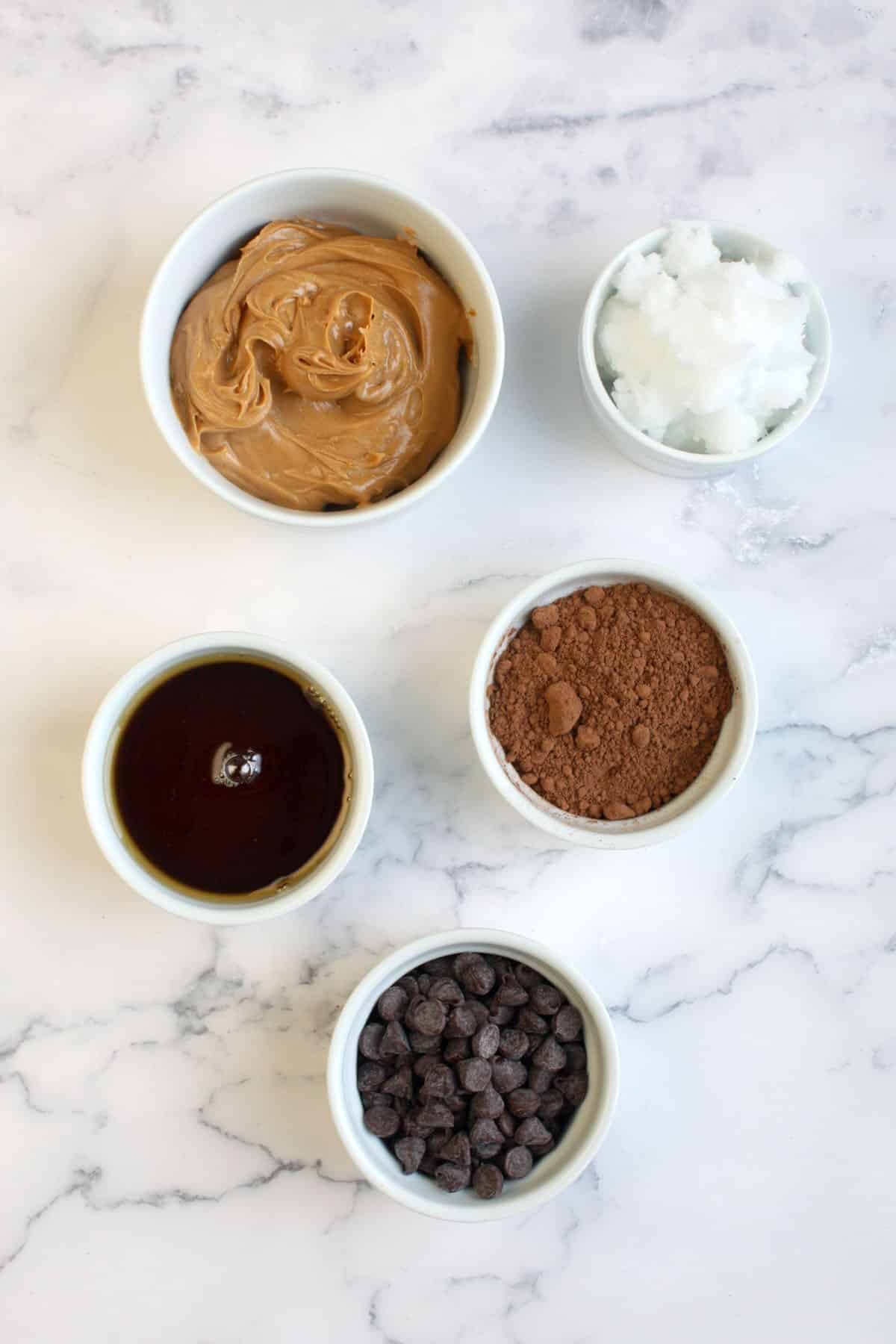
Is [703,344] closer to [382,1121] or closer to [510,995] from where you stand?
[510,995]

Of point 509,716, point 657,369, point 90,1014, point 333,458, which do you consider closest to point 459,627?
point 509,716

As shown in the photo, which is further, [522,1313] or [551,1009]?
[522,1313]

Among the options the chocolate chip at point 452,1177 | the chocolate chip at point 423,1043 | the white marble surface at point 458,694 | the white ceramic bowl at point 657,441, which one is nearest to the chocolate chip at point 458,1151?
the chocolate chip at point 452,1177

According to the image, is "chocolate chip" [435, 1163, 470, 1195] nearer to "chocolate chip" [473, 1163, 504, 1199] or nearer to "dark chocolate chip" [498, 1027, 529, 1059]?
"chocolate chip" [473, 1163, 504, 1199]

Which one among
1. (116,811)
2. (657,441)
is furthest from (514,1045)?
(657,441)

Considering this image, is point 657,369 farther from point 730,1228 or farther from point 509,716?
point 730,1228

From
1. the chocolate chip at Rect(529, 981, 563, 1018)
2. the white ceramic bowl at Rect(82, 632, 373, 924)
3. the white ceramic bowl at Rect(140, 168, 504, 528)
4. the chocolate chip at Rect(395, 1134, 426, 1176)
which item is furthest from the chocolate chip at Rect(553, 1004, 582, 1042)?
the white ceramic bowl at Rect(140, 168, 504, 528)

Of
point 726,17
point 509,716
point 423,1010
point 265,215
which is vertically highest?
point 726,17
